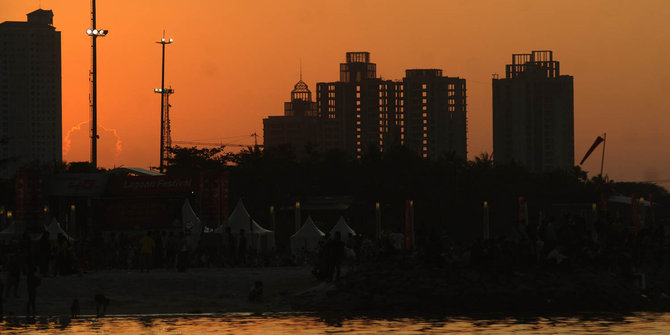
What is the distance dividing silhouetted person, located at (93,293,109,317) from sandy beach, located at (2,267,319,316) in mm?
268

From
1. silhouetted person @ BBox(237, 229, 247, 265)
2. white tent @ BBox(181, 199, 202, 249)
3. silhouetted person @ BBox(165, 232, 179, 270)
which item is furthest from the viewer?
white tent @ BBox(181, 199, 202, 249)

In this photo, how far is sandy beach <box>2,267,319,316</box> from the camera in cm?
3189

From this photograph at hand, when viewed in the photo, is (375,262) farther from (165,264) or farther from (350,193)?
(350,193)

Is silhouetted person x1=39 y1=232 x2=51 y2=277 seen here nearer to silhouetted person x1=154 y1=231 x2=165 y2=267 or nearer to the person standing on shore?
the person standing on shore

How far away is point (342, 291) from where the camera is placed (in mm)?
33281

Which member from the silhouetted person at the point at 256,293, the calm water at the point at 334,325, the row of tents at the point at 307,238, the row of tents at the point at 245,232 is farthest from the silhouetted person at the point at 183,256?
the row of tents at the point at 307,238

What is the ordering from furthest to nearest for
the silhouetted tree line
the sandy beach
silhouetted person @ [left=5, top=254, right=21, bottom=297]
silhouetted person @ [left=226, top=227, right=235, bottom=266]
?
the silhouetted tree line
silhouetted person @ [left=226, top=227, right=235, bottom=266]
the sandy beach
silhouetted person @ [left=5, top=254, right=21, bottom=297]

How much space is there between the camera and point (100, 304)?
30266 mm

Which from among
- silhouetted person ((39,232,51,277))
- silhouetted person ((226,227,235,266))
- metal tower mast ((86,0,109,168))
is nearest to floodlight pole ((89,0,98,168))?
metal tower mast ((86,0,109,168))

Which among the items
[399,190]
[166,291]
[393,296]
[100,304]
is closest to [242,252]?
[166,291]

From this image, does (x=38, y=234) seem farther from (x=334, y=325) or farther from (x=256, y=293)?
(x=334, y=325)

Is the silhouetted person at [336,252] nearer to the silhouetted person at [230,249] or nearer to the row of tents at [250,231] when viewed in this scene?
the silhouetted person at [230,249]

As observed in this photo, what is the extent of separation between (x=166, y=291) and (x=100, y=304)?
14.9 feet

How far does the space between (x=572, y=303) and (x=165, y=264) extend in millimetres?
15869
